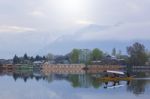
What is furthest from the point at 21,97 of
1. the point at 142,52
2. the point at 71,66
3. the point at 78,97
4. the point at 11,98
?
the point at 71,66

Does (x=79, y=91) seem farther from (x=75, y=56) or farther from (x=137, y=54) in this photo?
(x=75, y=56)

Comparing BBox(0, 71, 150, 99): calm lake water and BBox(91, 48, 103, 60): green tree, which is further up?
BBox(91, 48, 103, 60): green tree

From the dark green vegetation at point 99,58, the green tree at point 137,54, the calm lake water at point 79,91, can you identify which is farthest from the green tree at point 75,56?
the calm lake water at point 79,91

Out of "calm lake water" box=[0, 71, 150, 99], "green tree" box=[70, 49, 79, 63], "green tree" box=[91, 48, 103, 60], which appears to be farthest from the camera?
"green tree" box=[70, 49, 79, 63]

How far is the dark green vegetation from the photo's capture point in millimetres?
123062

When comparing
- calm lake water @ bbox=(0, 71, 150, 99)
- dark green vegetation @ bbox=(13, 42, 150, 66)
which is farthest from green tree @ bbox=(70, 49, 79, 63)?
calm lake water @ bbox=(0, 71, 150, 99)

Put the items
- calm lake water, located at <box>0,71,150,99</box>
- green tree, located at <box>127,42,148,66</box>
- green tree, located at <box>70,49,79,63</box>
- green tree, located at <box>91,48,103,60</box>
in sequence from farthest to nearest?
1. green tree, located at <box>70,49,79,63</box>
2. green tree, located at <box>91,48,103,60</box>
3. green tree, located at <box>127,42,148,66</box>
4. calm lake water, located at <box>0,71,150,99</box>

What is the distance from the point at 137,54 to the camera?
122 m

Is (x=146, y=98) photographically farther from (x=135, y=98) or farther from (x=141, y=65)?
(x=141, y=65)

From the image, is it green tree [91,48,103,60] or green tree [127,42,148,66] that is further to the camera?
green tree [91,48,103,60]

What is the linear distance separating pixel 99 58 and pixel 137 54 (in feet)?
59.1

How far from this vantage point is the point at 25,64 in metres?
156

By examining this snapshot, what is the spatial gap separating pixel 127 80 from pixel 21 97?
2280 centimetres

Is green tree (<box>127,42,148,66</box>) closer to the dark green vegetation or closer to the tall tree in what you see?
the dark green vegetation
